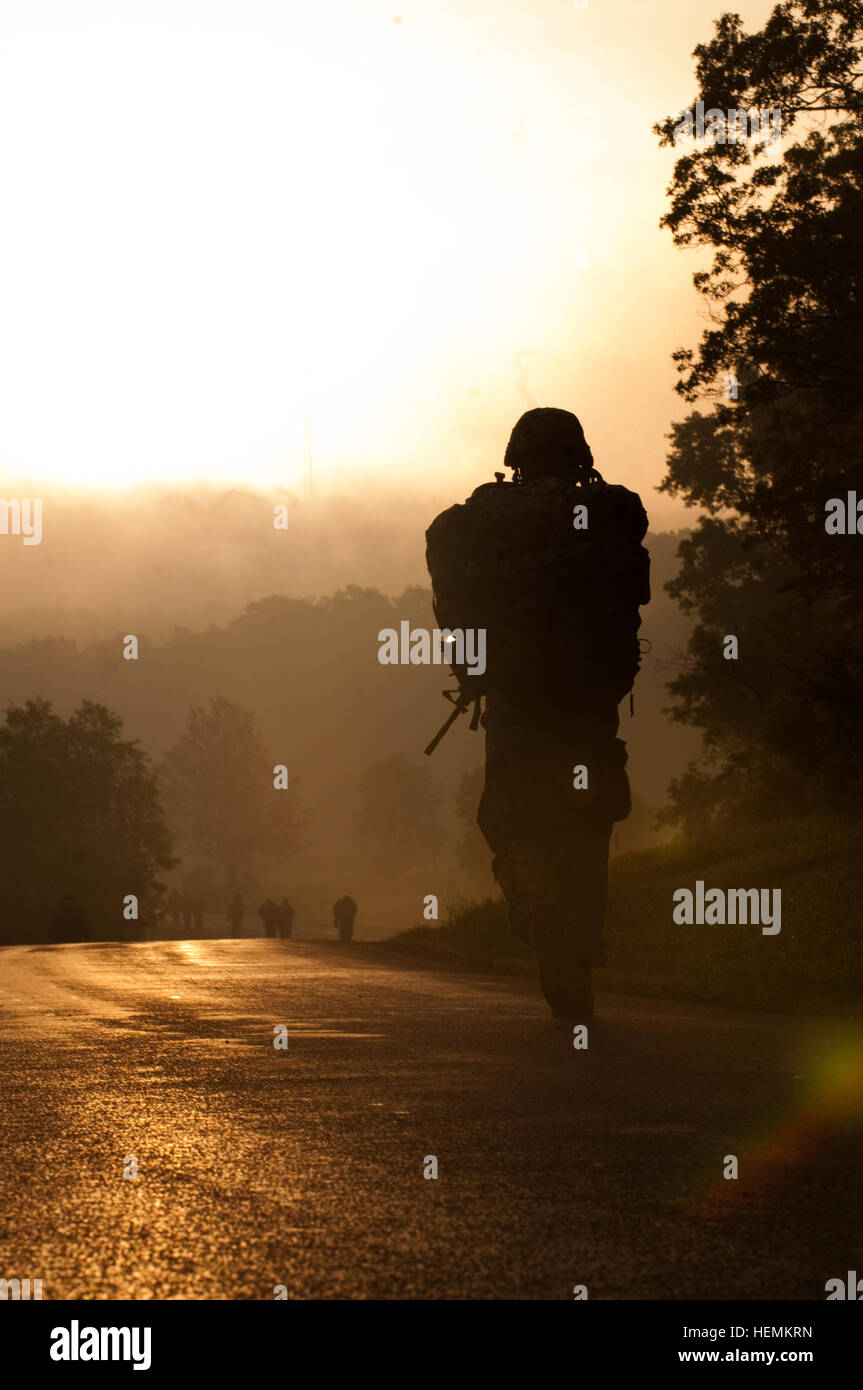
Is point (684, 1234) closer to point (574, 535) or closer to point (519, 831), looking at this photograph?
point (519, 831)

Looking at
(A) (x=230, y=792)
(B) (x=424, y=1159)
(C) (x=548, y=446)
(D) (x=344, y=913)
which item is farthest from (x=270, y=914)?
(A) (x=230, y=792)

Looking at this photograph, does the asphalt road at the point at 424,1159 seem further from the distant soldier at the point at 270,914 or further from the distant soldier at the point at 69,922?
the distant soldier at the point at 270,914

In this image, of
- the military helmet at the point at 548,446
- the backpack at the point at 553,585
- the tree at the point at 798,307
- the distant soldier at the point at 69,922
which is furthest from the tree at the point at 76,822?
the backpack at the point at 553,585

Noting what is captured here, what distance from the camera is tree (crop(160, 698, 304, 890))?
160m

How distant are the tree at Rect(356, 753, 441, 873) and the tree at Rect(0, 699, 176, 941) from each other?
2841 inches

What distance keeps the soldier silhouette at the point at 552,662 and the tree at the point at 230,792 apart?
496ft

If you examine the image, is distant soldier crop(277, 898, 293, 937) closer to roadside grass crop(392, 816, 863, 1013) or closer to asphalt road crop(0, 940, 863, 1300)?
roadside grass crop(392, 816, 863, 1013)

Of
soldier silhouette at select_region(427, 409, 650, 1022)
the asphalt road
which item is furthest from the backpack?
A: the asphalt road

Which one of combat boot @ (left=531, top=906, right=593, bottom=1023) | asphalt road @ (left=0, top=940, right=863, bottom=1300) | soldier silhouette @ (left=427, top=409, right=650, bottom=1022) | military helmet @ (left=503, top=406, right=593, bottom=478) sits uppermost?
military helmet @ (left=503, top=406, right=593, bottom=478)

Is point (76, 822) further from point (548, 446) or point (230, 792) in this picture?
point (548, 446)

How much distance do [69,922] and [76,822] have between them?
171 ft

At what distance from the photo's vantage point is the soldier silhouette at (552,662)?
830 cm

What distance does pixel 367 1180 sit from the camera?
3.94 meters
